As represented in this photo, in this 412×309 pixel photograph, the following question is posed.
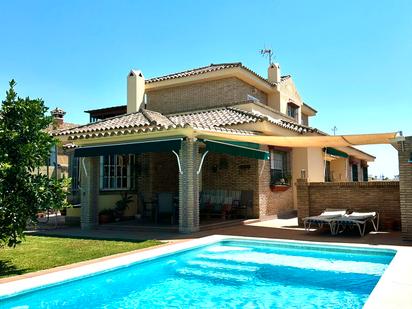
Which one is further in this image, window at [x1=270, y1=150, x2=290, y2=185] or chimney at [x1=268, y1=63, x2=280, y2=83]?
chimney at [x1=268, y1=63, x2=280, y2=83]

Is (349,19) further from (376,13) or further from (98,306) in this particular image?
(98,306)

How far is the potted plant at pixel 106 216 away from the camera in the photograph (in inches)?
760

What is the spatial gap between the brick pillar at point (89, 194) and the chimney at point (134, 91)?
10326mm

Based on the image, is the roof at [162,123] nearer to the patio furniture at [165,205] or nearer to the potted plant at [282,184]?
the potted plant at [282,184]

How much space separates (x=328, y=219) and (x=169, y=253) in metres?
7.18

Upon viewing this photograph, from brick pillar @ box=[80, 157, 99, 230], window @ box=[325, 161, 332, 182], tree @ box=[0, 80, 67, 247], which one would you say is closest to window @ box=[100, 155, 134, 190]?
brick pillar @ box=[80, 157, 99, 230]

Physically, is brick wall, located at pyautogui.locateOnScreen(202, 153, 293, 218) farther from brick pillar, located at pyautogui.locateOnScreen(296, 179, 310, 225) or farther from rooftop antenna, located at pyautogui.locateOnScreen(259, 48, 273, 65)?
rooftop antenna, located at pyautogui.locateOnScreen(259, 48, 273, 65)

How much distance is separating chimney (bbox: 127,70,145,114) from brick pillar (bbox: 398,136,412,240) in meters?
19.5

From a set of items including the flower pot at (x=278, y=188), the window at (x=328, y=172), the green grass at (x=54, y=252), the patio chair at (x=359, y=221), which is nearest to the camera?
the green grass at (x=54, y=252)

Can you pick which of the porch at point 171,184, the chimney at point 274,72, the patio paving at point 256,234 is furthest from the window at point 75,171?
the chimney at point 274,72

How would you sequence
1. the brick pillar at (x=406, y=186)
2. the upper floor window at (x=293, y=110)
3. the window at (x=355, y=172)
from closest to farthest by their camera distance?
the brick pillar at (x=406, y=186), the upper floor window at (x=293, y=110), the window at (x=355, y=172)

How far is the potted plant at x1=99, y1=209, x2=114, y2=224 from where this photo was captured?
1930cm

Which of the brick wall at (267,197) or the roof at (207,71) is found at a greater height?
the roof at (207,71)

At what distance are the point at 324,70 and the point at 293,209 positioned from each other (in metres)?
9.94
